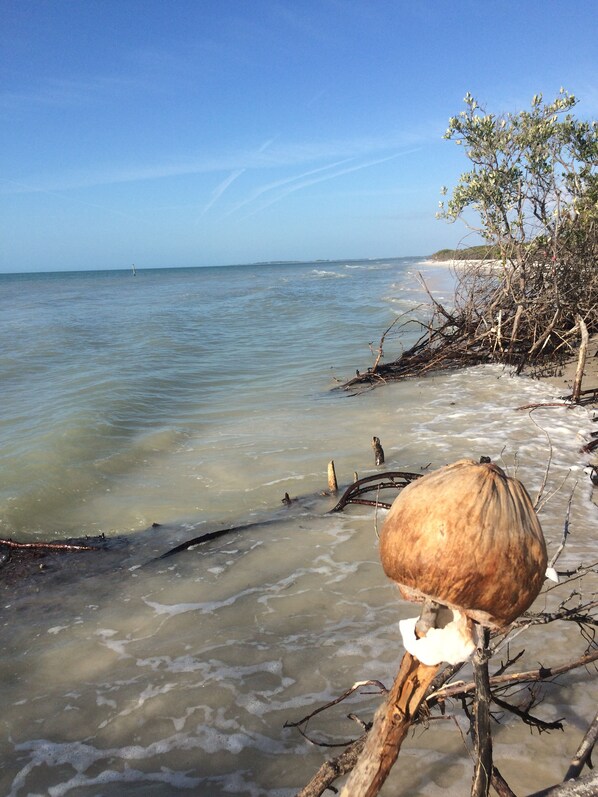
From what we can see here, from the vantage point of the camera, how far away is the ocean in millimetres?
2314

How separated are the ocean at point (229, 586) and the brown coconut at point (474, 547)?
0.85m

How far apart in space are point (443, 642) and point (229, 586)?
10.2ft

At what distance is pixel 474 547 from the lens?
76cm

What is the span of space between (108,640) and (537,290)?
28.8ft

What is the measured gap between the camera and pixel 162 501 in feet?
17.7

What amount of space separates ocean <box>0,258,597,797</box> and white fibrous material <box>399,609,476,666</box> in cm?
87

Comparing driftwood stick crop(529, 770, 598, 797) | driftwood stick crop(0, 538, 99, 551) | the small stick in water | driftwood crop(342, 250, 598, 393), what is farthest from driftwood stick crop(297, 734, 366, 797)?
driftwood crop(342, 250, 598, 393)

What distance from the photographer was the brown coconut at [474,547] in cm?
76

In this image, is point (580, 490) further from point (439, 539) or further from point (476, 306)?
point (476, 306)

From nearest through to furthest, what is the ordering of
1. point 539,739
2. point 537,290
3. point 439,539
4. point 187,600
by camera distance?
point 439,539 < point 539,739 < point 187,600 < point 537,290

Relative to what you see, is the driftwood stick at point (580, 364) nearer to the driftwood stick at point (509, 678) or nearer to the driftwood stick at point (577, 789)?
the driftwood stick at point (509, 678)

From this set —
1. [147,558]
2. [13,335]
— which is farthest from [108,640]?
[13,335]

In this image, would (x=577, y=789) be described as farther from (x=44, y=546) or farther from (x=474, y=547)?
(x=44, y=546)

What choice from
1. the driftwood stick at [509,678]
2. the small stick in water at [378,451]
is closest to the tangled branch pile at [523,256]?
the small stick in water at [378,451]
